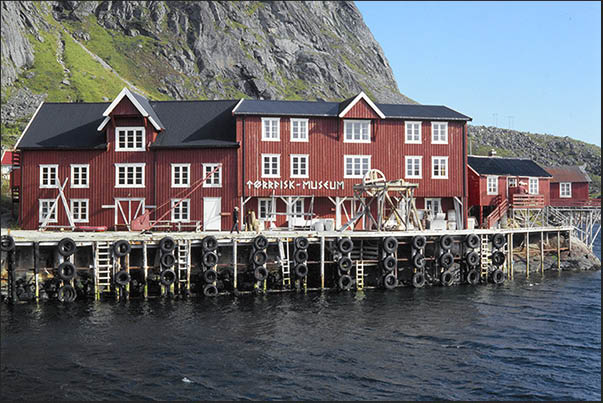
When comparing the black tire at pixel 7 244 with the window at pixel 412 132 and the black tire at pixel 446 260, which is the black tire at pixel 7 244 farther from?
the window at pixel 412 132

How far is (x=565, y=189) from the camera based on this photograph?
210 feet

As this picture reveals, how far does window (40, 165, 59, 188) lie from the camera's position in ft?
134

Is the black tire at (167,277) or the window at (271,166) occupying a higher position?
the window at (271,166)

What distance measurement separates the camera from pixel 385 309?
95.9 feet

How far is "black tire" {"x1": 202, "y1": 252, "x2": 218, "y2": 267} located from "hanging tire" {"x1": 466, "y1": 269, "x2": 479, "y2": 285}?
17603mm

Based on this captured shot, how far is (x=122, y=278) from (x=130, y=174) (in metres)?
12.8

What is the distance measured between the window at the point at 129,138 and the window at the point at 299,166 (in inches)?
459

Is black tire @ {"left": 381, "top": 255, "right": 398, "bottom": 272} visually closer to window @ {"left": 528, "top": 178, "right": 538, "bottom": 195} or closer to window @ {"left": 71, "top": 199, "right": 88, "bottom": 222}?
window @ {"left": 528, "top": 178, "right": 538, "bottom": 195}

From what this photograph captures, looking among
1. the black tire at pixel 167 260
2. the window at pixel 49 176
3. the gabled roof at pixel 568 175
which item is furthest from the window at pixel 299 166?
the gabled roof at pixel 568 175

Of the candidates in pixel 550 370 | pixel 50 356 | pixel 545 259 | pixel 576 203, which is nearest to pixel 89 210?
pixel 50 356

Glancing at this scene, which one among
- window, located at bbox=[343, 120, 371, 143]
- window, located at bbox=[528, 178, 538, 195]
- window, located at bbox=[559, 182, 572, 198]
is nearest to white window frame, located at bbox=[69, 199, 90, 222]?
window, located at bbox=[343, 120, 371, 143]

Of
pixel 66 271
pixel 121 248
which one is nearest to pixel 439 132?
pixel 121 248

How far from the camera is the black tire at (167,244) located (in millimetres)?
31203

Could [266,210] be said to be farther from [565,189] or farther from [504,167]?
[565,189]
